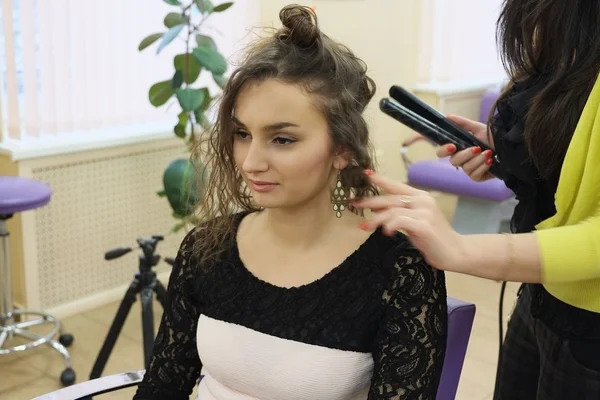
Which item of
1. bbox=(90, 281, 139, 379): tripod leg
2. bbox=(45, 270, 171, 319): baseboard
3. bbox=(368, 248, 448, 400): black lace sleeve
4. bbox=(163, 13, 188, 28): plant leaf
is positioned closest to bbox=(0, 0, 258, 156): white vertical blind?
bbox=(163, 13, 188, 28): plant leaf

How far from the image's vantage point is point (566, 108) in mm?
1097

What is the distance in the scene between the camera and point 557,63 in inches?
44.8

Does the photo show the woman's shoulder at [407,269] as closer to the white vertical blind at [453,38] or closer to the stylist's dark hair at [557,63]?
the stylist's dark hair at [557,63]

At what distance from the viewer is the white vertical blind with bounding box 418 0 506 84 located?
197 inches

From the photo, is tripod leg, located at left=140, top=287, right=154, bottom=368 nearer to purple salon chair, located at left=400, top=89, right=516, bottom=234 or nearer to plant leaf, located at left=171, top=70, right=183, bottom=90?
plant leaf, located at left=171, top=70, right=183, bottom=90

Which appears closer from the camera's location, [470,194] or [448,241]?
[448,241]

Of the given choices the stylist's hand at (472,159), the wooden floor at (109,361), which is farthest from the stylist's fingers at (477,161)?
the wooden floor at (109,361)

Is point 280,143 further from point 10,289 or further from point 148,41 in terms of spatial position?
point 10,289

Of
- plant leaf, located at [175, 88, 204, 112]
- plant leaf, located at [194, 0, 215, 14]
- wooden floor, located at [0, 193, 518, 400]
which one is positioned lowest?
wooden floor, located at [0, 193, 518, 400]

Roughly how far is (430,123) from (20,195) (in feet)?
5.79

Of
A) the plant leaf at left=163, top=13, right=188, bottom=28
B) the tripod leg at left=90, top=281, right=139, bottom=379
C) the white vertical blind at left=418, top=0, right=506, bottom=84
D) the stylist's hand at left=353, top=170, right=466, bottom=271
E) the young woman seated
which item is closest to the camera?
the stylist's hand at left=353, top=170, right=466, bottom=271

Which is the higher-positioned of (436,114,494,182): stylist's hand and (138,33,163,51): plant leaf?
(138,33,163,51): plant leaf

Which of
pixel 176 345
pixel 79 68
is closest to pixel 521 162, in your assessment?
pixel 176 345

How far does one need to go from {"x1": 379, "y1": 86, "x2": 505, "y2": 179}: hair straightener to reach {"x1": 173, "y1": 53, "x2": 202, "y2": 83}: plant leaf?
186cm
